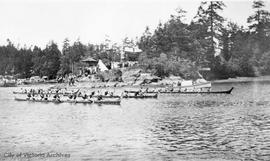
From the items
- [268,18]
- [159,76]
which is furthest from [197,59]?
[268,18]

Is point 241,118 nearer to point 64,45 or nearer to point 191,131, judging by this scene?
point 191,131

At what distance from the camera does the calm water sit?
902 inches

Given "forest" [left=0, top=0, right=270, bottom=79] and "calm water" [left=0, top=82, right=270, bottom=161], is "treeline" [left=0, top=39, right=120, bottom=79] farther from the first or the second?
"calm water" [left=0, top=82, right=270, bottom=161]

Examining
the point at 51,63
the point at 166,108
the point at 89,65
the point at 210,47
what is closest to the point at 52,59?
the point at 51,63

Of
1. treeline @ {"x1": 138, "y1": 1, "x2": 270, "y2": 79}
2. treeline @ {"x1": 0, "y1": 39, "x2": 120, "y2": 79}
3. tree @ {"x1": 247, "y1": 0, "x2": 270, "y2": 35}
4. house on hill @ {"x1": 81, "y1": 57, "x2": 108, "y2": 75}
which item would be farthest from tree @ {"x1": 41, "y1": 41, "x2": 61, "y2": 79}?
tree @ {"x1": 247, "y1": 0, "x2": 270, "y2": 35}

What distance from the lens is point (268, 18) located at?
106 meters

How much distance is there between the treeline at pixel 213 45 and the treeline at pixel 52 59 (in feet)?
89.1

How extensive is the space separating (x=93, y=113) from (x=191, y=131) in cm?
1713

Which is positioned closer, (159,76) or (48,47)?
(159,76)

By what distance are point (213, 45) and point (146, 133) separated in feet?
286

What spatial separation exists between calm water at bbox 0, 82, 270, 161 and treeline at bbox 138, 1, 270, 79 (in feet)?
190

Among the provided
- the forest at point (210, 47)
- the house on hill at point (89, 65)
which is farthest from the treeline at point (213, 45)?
the house on hill at point (89, 65)

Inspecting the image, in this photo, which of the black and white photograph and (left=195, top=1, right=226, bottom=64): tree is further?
(left=195, top=1, right=226, bottom=64): tree

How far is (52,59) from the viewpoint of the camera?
140m
